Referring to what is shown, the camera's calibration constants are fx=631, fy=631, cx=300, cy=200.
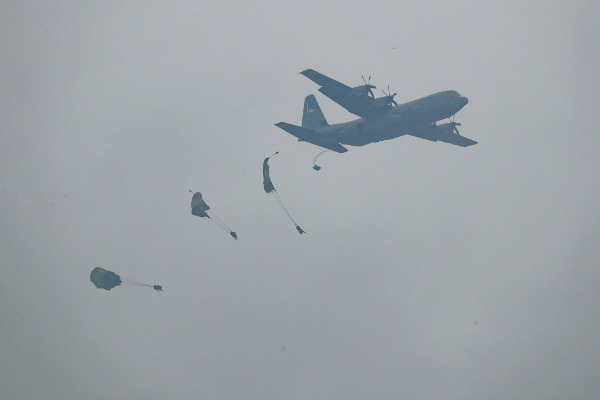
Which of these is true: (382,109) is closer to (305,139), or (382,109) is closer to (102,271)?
(305,139)

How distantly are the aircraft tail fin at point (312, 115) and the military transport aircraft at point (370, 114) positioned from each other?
5.05m

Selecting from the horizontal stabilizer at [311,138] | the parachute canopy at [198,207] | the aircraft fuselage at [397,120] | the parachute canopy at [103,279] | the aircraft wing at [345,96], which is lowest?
the parachute canopy at [103,279]

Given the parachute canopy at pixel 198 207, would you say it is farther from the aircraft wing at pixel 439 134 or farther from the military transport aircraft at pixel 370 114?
the aircraft wing at pixel 439 134

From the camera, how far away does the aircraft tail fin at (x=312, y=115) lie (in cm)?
7825

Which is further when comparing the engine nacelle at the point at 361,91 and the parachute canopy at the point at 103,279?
the parachute canopy at the point at 103,279

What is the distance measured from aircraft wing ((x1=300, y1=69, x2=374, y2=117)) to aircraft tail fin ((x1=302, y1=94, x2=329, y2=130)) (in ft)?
Result: 31.9

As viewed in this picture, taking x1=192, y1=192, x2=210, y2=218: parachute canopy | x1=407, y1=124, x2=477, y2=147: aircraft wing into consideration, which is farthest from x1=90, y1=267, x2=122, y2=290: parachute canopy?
x1=407, y1=124, x2=477, y2=147: aircraft wing

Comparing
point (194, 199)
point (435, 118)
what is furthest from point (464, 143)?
point (194, 199)

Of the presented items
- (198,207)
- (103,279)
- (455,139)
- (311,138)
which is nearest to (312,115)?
(311,138)

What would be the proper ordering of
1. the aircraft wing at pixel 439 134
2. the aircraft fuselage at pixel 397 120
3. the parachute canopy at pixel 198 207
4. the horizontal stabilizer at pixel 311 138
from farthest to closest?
the aircraft wing at pixel 439 134 → the horizontal stabilizer at pixel 311 138 → the parachute canopy at pixel 198 207 → the aircraft fuselage at pixel 397 120

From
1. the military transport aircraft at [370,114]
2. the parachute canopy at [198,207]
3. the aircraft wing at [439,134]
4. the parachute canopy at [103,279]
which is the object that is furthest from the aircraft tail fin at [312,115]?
the parachute canopy at [103,279]

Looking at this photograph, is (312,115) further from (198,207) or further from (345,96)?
(198,207)

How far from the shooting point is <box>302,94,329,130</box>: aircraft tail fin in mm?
78250

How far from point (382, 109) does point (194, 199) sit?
2272cm
